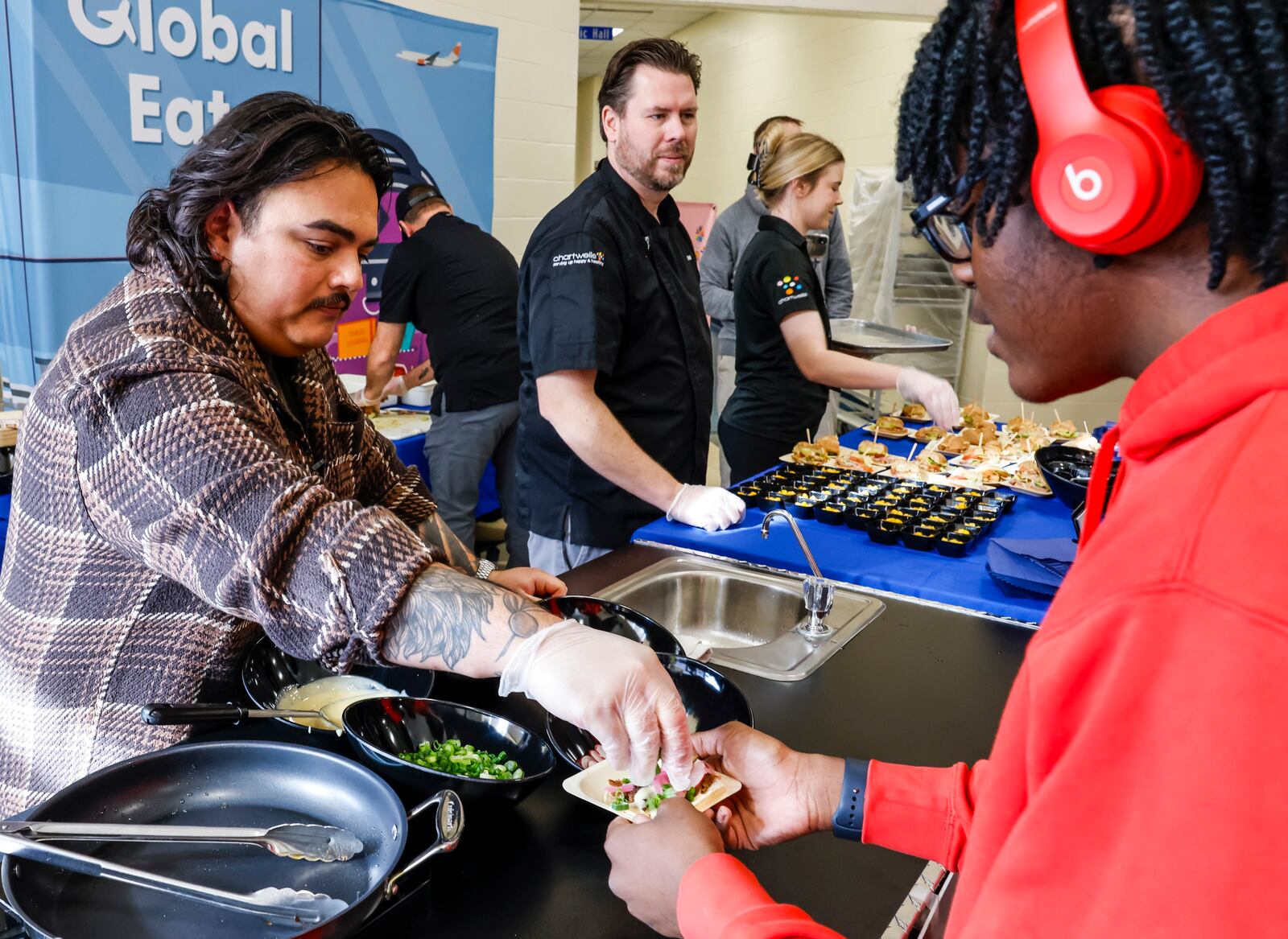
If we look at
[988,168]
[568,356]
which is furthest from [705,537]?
[988,168]

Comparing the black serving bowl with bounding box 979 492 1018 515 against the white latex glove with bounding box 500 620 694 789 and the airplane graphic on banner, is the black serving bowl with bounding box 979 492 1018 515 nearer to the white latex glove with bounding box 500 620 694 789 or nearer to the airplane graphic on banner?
the white latex glove with bounding box 500 620 694 789

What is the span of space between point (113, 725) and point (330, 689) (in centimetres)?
30

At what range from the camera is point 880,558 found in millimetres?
2357

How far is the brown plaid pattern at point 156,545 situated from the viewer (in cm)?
118

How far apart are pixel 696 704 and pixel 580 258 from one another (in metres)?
1.47

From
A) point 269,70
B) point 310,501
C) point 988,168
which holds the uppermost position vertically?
point 269,70

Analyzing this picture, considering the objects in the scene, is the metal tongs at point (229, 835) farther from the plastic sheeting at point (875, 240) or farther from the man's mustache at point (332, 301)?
the plastic sheeting at point (875, 240)

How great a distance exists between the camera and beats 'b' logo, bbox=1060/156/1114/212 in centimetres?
63

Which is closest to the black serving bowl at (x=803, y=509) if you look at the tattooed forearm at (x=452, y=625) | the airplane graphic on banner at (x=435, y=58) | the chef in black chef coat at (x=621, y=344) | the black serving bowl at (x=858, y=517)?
the black serving bowl at (x=858, y=517)

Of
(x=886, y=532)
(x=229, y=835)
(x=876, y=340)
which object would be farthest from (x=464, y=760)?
(x=876, y=340)

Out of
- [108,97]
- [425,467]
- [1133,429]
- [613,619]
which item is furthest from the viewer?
[425,467]

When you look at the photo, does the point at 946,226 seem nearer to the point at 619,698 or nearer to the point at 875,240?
the point at 619,698

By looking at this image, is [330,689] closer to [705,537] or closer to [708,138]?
[705,537]

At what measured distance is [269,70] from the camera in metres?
4.20
